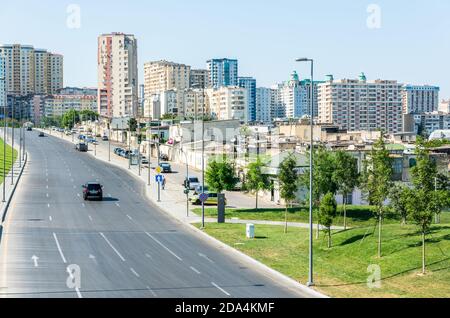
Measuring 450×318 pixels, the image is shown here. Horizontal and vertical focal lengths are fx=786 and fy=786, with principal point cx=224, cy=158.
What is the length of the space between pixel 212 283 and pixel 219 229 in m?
17.5

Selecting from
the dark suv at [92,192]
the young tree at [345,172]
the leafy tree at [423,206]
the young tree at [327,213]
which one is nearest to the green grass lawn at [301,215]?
the young tree at [345,172]

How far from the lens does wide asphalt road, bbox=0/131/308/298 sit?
2991 centimetres

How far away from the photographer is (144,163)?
10431cm

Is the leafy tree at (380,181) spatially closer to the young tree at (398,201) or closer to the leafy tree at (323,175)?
the young tree at (398,201)

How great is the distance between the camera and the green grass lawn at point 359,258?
30.3 metres

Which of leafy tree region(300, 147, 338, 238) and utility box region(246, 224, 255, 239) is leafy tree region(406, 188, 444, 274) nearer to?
utility box region(246, 224, 255, 239)

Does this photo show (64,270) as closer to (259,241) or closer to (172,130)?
(259,241)

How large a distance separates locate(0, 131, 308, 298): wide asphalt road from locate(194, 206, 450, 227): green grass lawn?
5.44 m

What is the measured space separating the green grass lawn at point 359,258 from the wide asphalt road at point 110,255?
1.87 meters

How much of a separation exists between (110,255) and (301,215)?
21216mm

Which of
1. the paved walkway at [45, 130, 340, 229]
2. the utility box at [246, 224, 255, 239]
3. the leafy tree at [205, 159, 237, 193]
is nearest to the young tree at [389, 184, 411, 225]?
the utility box at [246, 224, 255, 239]

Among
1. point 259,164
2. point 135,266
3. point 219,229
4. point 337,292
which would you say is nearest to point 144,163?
point 259,164

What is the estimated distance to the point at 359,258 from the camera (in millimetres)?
36781
